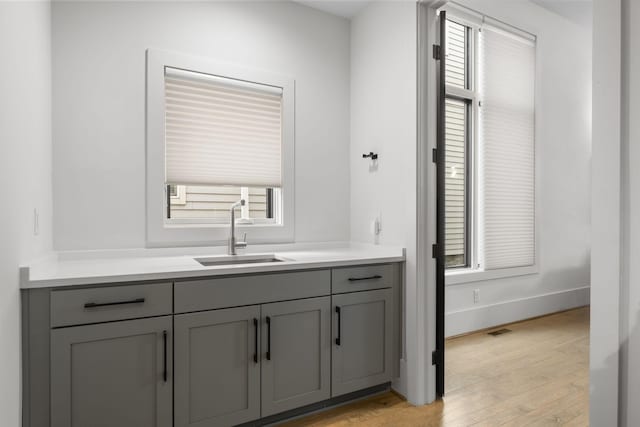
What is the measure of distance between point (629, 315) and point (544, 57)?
3.61 metres

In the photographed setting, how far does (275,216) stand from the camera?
286cm

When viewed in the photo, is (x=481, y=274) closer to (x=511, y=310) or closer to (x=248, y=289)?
(x=511, y=310)

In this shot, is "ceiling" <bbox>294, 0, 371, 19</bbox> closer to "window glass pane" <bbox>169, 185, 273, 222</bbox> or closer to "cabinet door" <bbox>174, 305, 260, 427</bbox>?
"window glass pane" <bbox>169, 185, 273, 222</bbox>

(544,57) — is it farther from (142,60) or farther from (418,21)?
(142,60)

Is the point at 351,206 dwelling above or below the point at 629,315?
above

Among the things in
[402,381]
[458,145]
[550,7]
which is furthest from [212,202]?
[550,7]

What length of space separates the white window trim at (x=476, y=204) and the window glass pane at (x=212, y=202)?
1.81 m

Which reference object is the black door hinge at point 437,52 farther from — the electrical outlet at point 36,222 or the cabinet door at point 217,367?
the electrical outlet at point 36,222

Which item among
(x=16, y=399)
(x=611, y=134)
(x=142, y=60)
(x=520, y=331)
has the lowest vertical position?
(x=520, y=331)

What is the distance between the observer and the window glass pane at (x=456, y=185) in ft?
11.8

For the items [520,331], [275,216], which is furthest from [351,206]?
[520,331]

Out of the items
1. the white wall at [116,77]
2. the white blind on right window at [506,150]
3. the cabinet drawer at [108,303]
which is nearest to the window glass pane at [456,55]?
the white blind on right window at [506,150]

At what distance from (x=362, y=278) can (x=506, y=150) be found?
95.7 inches

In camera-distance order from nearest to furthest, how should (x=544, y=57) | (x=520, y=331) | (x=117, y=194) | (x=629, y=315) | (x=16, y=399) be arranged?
(x=629, y=315) < (x=16, y=399) < (x=117, y=194) < (x=520, y=331) < (x=544, y=57)
